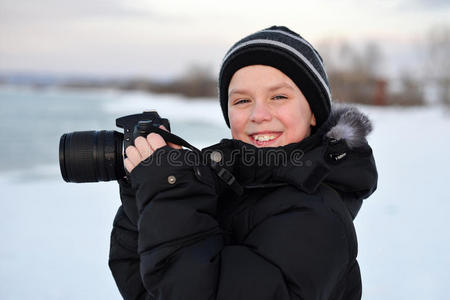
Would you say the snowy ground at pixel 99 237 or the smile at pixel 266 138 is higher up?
the smile at pixel 266 138

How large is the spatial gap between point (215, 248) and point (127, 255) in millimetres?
306

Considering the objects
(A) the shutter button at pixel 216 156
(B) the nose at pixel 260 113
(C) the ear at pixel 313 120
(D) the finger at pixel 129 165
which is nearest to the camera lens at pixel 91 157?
(D) the finger at pixel 129 165

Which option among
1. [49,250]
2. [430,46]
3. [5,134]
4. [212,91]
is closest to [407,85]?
[430,46]

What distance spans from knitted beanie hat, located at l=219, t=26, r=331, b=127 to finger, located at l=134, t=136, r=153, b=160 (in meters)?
0.34

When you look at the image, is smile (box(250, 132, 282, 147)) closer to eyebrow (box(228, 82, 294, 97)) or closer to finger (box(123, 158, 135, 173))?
eyebrow (box(228, 82, 294, 97))

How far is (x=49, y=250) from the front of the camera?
9.16 ft

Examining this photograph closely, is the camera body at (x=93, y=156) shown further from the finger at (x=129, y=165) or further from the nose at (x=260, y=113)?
the nose at (x=260, y=113)

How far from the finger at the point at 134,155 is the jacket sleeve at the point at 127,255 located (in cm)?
11

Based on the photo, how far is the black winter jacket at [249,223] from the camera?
825mm

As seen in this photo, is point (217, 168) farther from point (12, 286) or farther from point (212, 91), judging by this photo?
point (212, 91)

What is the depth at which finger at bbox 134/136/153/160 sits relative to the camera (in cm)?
95

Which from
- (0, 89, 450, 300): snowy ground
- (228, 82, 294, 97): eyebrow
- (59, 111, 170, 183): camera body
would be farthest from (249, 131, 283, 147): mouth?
(0, 89, 450, 300): snowy ground

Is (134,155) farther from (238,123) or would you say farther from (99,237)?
(99,237)

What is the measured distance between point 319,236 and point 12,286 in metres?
2.11
